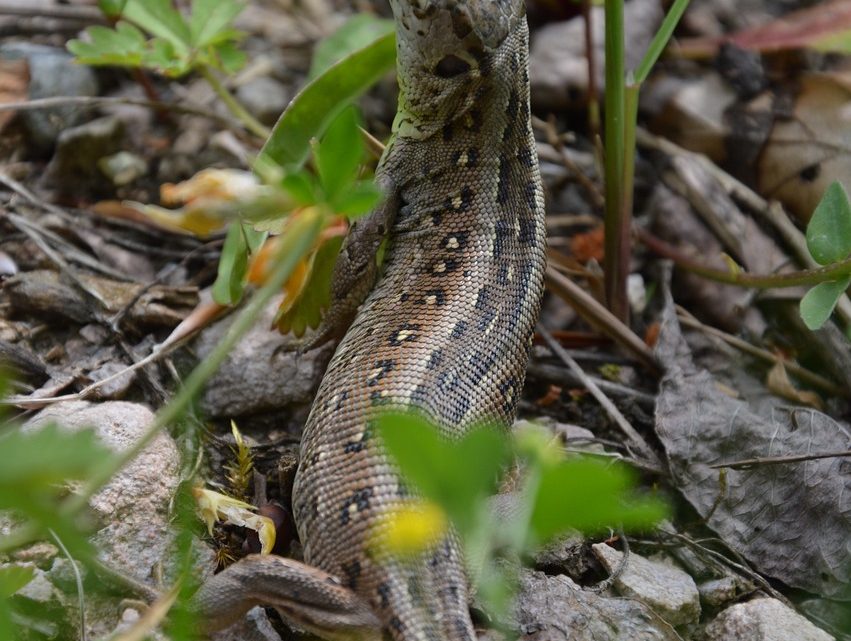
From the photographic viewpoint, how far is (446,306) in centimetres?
342

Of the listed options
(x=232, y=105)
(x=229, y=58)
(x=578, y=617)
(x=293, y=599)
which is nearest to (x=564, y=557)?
(x=578, y=617)

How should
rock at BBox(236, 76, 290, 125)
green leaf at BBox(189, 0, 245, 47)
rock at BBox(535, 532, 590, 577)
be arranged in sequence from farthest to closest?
rock at BBox(236, 76, 290, 125)
green leaf at BBox(189, 0, 245, 47)
rock at BBox(535, 532, 590, 577)

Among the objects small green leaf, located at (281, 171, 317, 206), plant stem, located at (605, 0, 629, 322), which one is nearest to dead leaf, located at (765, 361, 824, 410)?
plant stem, located at (605, 0, 629, 322)

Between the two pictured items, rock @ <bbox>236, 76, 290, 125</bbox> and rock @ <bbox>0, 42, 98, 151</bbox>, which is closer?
rock @ <bbox>0, 42, 98, 151</bbox>

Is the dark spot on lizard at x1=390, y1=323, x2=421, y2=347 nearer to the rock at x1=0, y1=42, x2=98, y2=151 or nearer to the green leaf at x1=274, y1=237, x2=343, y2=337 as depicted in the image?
the green leaf at x1=274, y1=237, x2=343, y2=337

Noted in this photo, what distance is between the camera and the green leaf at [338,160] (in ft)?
6.82

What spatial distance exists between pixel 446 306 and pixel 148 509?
4.31ft

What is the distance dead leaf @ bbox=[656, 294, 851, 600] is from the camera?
3.38m

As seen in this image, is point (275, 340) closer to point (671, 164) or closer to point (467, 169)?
point (467, 169)

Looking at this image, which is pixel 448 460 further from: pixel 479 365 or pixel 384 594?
pixel 479 365

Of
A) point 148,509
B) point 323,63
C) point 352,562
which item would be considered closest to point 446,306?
point 352,562

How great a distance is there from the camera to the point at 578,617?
2930 millimetres

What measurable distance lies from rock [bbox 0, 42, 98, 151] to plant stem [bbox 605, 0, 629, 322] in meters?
2.83

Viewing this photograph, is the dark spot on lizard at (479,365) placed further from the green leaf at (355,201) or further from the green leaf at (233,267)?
the green leaf at (355,201)
